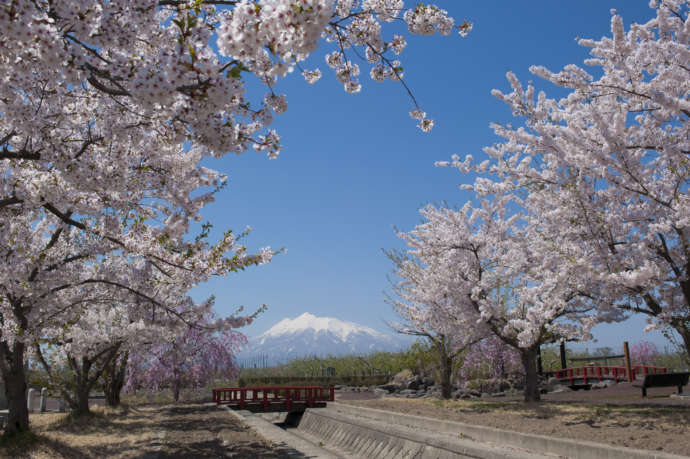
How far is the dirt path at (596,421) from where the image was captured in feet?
23.9

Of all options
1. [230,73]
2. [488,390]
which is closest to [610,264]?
[230,73]

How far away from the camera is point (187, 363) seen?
99.2 feet

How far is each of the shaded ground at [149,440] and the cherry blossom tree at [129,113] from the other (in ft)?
5.00

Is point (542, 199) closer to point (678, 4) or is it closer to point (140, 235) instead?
point (678, 4)

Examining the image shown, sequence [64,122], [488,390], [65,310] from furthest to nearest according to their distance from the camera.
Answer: [488,390]
[65,310]
[64,122]

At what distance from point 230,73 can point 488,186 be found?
31.2ft

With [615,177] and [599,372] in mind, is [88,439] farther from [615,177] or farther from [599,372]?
[599,372]

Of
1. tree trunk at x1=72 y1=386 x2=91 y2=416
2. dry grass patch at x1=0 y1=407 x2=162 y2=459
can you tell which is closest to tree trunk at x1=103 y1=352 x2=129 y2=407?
dry grass patch at x1=0 y1=407 x2=162 y2=459

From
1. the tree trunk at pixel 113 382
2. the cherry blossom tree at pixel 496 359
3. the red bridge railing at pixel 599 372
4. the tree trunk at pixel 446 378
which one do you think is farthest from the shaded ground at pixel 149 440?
the red bridge railing at pixel 599 372

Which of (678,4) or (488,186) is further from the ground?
(678,4)

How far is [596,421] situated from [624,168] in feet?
16.7

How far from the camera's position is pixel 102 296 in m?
11.7

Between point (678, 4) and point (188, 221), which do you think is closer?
point (678, 4)

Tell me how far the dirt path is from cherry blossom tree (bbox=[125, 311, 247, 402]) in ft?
60.1
